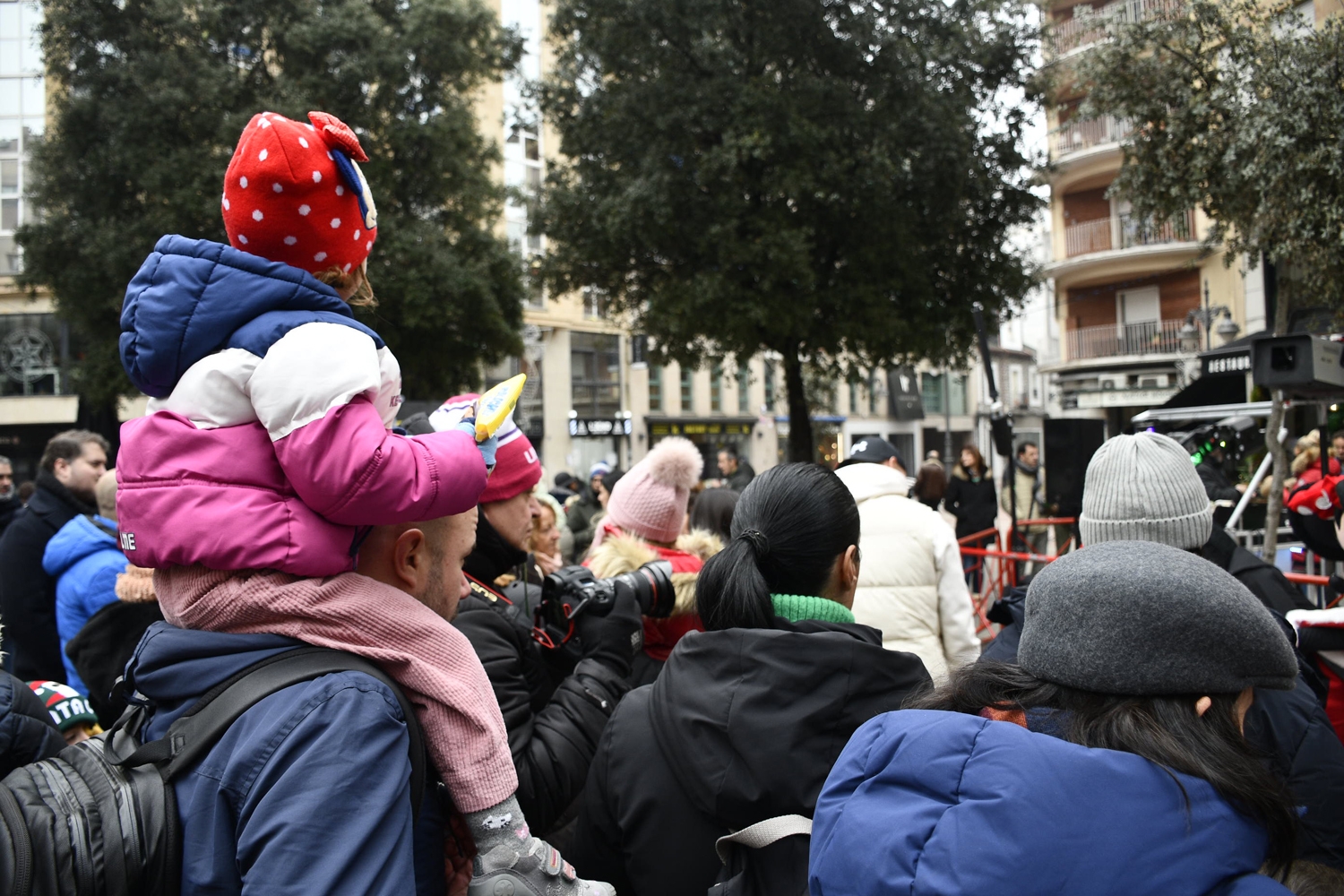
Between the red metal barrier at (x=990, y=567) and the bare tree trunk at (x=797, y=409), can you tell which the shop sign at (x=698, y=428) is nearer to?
the bare tree trunk at (x=797, y=409)

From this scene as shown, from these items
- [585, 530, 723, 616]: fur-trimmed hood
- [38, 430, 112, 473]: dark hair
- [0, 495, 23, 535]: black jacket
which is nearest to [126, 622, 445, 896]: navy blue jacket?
[585, 530, 723, 616]: fur-trimmed hood

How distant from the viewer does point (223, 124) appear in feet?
50.9

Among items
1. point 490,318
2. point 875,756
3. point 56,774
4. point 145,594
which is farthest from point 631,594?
point 490,318

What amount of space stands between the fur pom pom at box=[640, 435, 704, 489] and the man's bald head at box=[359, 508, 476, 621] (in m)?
1.99

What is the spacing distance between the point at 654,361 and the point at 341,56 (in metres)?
7.83

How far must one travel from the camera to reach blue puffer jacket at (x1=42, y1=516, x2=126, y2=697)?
3.95 m

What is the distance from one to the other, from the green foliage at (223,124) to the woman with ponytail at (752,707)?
47.7ft

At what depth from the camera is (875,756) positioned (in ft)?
4.12

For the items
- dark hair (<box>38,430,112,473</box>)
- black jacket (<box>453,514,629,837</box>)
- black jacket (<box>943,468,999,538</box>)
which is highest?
dark hair (<box>38,430,112,473</box>)

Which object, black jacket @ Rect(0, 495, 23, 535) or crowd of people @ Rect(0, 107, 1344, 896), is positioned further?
black jacket @ Rect(0, 495, 23, 535)

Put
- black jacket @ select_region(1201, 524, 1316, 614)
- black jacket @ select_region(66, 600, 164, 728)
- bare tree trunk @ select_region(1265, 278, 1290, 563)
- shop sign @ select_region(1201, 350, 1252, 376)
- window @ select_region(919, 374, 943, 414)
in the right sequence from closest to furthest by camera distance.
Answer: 1. black jacket @ select_region(1201, 524, 1316, 614)
2. black jacket @ select_region(66, 600, 164, 728)
3. bare tree trunk @ select_region(1265, 278, 1290, 563)
4. shop sign @ select_region(1201, 350, 1252, 376)
5. window @ select_region(919, 374, 943, 414)

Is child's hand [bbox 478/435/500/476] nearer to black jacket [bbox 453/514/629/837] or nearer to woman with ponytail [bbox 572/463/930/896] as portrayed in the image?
black jacket [bbox 453/514/629/837]

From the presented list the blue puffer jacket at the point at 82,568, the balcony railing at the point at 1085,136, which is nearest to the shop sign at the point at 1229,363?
the blue puffer jacket at the point at 82,568

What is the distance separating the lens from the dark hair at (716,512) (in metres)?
4.09
